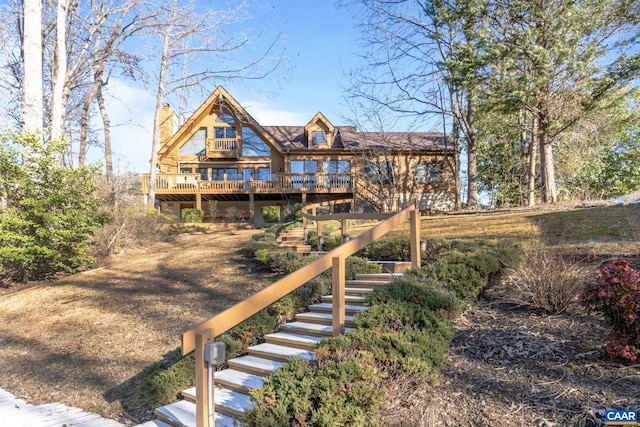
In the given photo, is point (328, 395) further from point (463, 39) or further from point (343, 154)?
point (343, 154)

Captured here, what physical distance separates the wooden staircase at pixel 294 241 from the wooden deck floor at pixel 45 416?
6041 millimetres

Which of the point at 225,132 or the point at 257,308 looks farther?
the point at 225,132

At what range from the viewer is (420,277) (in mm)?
5211

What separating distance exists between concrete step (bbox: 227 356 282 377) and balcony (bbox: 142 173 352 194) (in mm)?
18202

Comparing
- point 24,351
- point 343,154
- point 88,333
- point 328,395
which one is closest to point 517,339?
point 328,395

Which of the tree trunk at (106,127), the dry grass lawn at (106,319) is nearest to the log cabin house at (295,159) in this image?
the tree trunk at (106,127)

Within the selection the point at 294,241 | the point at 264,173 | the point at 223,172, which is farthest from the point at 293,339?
the point at 223,172

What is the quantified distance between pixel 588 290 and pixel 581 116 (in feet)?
38.7

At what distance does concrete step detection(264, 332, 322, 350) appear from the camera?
4.44 meters

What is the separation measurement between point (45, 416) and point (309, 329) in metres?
2.88

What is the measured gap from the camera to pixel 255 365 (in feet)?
13.8

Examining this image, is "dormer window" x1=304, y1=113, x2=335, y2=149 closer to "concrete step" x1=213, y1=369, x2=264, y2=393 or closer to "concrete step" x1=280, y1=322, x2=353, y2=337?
"concrete step" x1=280, y1=322, x2=353, y2=337

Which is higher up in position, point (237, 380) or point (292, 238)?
point (292, 238)

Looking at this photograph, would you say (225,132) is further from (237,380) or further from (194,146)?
(237,380)
